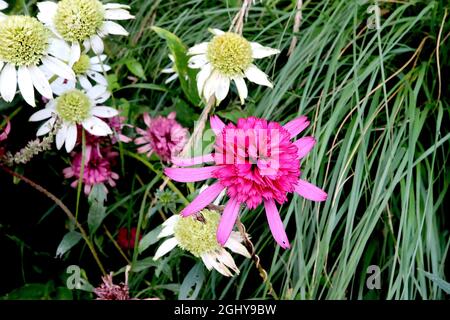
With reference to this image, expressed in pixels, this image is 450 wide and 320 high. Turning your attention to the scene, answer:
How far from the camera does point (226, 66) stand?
0.86 metres

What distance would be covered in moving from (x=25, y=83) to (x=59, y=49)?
68 millimetres

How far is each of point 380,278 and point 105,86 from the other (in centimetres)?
50

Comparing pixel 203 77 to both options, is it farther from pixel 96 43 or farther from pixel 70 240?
pixel 70 240

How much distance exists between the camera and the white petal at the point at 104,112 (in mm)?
957

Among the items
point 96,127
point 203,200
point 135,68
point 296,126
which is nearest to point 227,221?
point 203,200

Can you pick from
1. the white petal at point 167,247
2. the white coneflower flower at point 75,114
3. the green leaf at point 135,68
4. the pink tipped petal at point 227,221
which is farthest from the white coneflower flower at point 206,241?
the green leaf at point 135,68

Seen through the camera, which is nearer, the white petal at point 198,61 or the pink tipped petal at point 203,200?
the pink tipped petal at point 203,200

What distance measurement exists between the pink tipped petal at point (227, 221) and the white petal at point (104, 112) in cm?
34

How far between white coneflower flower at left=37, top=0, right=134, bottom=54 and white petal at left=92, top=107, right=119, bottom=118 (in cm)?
12

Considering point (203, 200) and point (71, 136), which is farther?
point (71, 136)

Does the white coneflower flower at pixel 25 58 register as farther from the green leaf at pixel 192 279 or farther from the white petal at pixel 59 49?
the green leaf at pixel 192 279

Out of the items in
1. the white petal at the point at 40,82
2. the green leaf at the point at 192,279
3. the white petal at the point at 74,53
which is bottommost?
the green leaf at the point at 192,279

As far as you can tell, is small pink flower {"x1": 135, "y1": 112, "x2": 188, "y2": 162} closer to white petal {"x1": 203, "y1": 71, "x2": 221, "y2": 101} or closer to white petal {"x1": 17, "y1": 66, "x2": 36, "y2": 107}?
white petal {"x1": 203, "y1": 71, "x2": 221, "y2": 101}

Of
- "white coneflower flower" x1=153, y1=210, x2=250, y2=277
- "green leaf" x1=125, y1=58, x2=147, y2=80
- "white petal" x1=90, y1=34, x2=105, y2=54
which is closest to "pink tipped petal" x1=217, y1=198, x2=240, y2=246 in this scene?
"white coneflower flower" x1=153, y1=210, x2=250, y2=277
